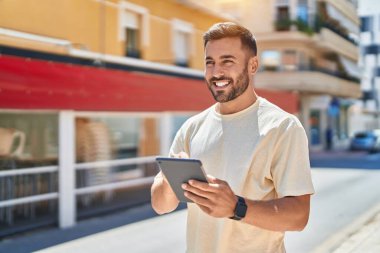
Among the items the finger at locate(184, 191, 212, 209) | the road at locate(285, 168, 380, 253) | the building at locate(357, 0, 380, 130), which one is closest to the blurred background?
the road at locate(285, 168, 380, 253)

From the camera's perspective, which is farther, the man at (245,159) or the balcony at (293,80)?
the balcony at (293,80)

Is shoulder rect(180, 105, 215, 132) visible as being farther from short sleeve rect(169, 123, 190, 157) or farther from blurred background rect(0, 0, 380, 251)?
blurred background rect(0, 0, 380, 251)

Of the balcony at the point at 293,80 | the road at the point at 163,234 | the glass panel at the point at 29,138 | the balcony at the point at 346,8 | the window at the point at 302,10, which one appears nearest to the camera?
the road at the point at 163,234

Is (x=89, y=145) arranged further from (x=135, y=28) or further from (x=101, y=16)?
(x=135, y=28)

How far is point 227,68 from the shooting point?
6.37ft

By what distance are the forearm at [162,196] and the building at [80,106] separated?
6086 mm

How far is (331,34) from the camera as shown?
31719mm

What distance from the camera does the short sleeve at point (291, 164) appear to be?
182cm

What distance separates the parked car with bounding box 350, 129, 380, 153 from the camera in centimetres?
2959

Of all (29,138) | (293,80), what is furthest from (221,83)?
(293,80)

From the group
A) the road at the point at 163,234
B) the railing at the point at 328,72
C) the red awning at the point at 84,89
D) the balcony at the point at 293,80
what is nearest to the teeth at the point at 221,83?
the road at the point at 163,234

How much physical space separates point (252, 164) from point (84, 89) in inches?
309

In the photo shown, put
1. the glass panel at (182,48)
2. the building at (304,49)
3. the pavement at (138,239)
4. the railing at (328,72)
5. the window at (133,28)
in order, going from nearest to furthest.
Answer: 1. the pavement at (138,239)
2. the window at (133,28)
3. the glass panel at (182,48)
4. the building at (304,49)
5. the railing at (328,72)

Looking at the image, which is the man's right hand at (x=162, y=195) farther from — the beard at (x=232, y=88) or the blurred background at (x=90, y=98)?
the blurred background at (x=90, y=98)
